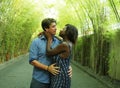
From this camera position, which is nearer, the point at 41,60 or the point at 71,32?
the point at 71,32

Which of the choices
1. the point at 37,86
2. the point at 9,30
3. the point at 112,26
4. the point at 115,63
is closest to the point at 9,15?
the point at 9,30

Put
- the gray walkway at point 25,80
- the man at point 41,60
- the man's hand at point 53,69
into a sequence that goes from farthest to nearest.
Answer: the gray walkway at point 25,80
the man at point 41,60
the man's hand at point 53,69

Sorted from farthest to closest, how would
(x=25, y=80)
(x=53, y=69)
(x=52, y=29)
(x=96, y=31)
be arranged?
(x=96, y=31), (x=25, y=80), (x=52, y=29), (x=53, y=69)

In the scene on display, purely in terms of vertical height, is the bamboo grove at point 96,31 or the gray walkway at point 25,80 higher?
the bamboo grove at point 96,31

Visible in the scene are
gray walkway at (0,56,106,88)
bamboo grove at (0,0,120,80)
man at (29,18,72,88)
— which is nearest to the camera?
man at (29,18,72,88)

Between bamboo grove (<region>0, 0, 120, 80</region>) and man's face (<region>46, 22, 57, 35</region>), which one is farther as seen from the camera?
bamboo grove (<region>0, 0, 120, 80</region>)

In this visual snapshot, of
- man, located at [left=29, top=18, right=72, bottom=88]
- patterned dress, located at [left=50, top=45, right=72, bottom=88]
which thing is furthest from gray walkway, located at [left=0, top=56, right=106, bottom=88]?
patterned dress, located at [left=50, top=45, right=72, bottom=88]

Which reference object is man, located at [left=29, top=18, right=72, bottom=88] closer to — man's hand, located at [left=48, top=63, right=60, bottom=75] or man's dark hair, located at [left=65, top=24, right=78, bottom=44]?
man's hand, located at [left=48, top=63, right=60, bottom=75]

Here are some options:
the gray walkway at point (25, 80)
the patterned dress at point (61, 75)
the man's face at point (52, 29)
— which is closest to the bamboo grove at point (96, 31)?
the gray walkway at point (25, 80)

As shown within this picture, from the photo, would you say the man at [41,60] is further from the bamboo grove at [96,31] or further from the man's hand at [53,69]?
the bamboo grove at [96,31]

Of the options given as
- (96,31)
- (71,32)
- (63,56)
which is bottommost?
(96,31)

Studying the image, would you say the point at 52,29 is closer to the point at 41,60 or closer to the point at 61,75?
the point at 41,60

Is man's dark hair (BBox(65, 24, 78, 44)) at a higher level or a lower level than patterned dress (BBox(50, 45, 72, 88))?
higher

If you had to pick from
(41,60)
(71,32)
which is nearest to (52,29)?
(71,32)
